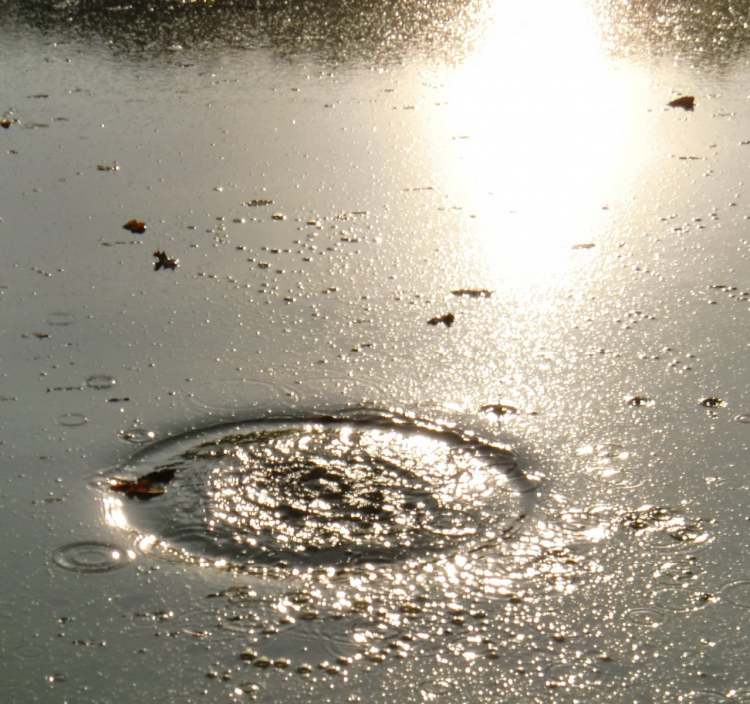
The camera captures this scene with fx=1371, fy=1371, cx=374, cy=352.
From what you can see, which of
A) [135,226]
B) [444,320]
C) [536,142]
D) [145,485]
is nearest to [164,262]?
[135,226]

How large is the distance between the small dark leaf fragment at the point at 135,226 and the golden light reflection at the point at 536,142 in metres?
1.16

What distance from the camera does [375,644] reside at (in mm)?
2773

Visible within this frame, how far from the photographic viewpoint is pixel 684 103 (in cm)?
621

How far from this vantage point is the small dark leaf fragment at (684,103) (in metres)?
6.18

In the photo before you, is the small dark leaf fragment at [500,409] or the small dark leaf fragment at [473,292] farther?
the small dark leaf fragment at [473,292]

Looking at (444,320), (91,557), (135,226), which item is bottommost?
(91,557)

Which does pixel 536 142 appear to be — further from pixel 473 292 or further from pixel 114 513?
pixel 114 513

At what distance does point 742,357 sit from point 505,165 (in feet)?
5.87

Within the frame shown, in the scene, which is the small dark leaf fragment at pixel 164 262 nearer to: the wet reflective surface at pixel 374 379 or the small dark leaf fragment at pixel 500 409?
the wet reflective surface at pixel 374 379

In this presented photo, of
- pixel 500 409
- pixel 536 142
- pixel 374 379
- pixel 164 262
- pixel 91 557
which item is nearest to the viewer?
pixel 91 557

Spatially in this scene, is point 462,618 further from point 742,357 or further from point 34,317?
point 34,317

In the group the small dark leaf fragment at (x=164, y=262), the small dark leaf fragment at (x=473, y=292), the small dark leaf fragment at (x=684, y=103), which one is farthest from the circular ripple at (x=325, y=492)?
the small dark leaf fragment at (x=684, y=103)

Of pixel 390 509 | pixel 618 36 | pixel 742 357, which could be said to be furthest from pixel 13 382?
pixel 618 36

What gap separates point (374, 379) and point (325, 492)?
0.66m
